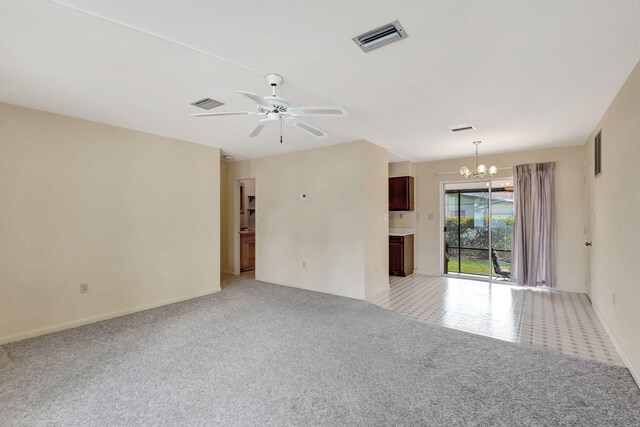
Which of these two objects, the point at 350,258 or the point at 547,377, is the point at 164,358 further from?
the point at 547,377

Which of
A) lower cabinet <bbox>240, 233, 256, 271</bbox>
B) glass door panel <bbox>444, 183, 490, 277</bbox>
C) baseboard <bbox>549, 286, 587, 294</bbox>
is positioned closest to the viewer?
baseboard <bbox>549, 286, 587, 294</bbox>

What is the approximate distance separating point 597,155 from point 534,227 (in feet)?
5.94

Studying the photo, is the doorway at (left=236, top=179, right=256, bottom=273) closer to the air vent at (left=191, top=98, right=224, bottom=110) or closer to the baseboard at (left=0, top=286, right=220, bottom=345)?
the baseboard at (left=0, top=286, right=220, bottom=345)

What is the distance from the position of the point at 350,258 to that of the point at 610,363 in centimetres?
305

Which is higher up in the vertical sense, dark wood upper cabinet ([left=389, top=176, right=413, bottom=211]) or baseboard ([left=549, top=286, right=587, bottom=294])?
dark wood upper cabinet ([left=389, top=176, right=413, bottom=211])

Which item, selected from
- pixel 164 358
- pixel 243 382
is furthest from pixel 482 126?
pixel 164 358

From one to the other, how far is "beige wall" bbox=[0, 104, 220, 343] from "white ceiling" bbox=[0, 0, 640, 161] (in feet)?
1.49

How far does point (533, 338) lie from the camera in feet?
10.3

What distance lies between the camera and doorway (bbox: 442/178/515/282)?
599cm

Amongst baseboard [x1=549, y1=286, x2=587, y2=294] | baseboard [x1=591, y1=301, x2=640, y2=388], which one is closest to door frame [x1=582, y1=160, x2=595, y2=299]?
baseboard [x1=549, y1=286, x2=587, y2=294]

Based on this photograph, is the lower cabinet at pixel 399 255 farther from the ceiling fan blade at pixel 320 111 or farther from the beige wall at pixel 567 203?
the ceiling fan blade at pixel 320 111

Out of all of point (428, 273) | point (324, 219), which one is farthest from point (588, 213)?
point (324, 219)

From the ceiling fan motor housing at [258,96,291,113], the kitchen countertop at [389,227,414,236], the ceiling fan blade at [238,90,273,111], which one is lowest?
the kitchen countertop at [389,227,414,236]

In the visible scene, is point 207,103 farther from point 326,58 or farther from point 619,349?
point 619,349
